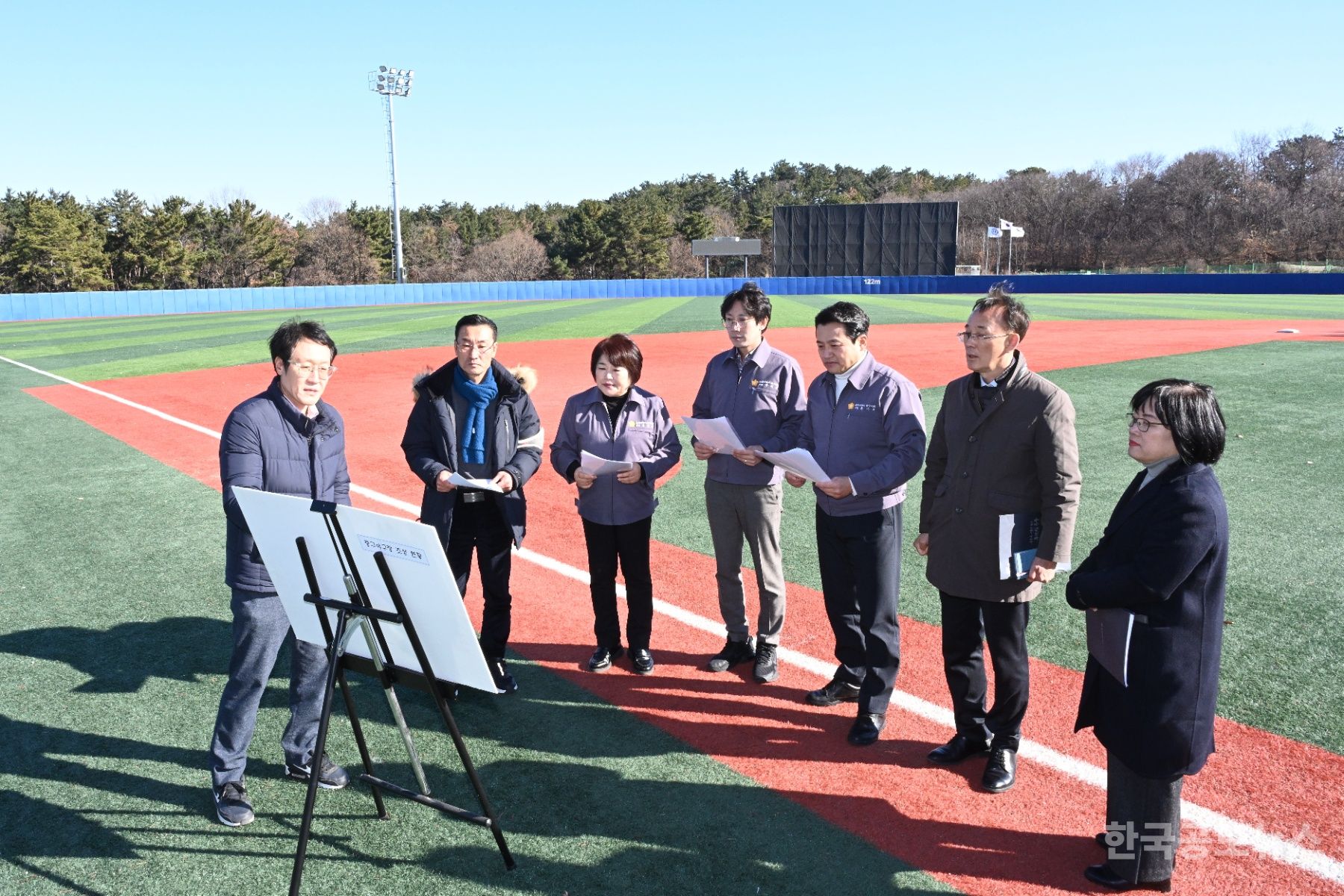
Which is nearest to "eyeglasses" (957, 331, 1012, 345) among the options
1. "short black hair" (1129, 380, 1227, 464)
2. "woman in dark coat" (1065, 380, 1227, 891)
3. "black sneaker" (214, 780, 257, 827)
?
"woman in dark coat" (1065, 380, 1227, 891)

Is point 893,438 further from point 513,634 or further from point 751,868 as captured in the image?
point 513,634

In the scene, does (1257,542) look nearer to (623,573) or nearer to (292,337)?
(623,573)

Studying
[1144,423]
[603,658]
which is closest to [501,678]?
[603,658]

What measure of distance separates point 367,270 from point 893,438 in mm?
85482

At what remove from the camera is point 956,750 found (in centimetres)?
444

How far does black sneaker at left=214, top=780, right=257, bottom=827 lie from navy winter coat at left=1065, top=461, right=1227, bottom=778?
11.8 feet

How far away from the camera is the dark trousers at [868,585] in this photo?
4.69 meters

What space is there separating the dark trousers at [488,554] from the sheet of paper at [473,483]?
319 mm

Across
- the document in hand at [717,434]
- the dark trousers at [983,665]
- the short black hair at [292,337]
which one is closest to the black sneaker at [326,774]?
the short black hair at [292,337]

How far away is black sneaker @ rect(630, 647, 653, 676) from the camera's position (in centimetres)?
550

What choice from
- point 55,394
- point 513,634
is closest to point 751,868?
point 513,634

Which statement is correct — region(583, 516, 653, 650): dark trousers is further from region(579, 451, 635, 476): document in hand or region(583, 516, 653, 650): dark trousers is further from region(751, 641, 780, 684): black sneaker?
region(751, 641, 780, 684): black sneaker

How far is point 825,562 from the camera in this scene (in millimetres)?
4992

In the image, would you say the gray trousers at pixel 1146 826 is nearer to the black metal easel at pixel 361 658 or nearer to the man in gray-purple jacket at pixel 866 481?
the man in gray-purple jacket at pixel 866 481
